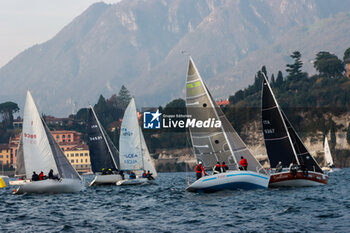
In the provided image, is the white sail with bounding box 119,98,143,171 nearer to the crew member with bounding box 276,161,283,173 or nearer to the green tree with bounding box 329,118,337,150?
the crew member with bounding box 276,161,283,173

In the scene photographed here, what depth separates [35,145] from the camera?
4662cm

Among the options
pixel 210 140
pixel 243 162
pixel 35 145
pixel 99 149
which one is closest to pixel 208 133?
pixel 210 140

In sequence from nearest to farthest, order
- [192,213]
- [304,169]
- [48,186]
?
[192,213] < [304,169] < [48,186]

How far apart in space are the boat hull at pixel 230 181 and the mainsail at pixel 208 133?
1098mm

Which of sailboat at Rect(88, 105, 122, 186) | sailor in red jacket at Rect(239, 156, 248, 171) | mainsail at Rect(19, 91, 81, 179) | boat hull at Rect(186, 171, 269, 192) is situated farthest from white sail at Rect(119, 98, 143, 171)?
sailor in red jacket at Rect(239, 156, 248, 171)

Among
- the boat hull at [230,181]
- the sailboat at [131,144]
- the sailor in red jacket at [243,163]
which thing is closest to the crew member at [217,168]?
the boat hull at [230,181]

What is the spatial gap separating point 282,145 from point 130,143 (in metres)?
26.8

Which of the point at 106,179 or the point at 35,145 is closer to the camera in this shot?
the point at 35,145

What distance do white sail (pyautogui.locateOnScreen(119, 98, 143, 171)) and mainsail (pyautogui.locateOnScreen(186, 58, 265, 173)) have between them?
2730 cm

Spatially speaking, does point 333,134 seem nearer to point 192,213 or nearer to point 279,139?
point 279,139

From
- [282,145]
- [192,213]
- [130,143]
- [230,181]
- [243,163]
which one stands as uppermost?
[130,143]

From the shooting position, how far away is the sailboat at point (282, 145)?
43281 millimetres

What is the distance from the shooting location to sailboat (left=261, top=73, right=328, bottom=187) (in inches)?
1704

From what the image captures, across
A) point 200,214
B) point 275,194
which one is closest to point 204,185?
point 275,194
